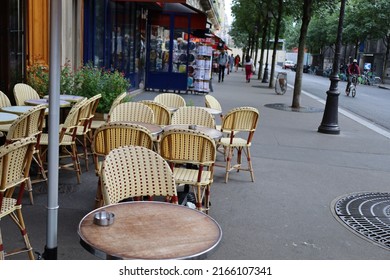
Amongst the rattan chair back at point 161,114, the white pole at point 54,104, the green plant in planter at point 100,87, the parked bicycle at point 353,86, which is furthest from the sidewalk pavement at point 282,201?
the parked bicycle at point 353,86

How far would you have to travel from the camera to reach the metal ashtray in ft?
9.00

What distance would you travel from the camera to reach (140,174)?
371 cm

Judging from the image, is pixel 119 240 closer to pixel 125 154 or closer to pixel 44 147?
pixel 125 154

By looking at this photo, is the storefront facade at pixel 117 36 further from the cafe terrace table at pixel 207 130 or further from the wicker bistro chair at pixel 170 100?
the cafe terrace table at pixel 207 130

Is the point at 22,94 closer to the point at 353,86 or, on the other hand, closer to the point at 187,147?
the point at 187,147

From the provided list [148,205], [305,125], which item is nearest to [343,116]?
Answer: [305,125]

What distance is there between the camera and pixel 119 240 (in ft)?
8.49

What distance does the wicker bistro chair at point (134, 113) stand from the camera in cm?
641

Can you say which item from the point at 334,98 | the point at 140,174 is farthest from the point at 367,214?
the point at 334,98

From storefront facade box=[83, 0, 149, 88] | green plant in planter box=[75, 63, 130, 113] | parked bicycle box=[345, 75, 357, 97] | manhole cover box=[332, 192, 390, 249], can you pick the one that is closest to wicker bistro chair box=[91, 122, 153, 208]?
manhole cover box=[332, 192, 390, 249]

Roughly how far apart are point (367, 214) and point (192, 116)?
8.63ft

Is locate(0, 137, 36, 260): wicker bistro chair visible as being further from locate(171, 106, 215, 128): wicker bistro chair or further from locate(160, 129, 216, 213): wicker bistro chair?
locate(171, 106, 215, 128): wicker bistro chair

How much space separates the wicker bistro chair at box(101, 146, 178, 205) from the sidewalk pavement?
904 mm

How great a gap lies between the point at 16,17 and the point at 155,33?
1128 centimetres
